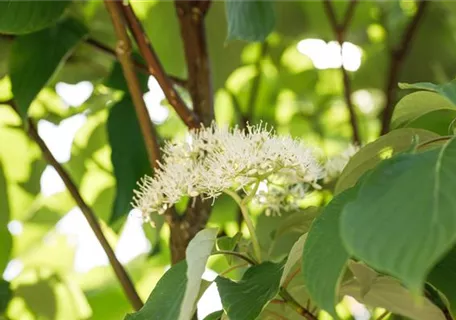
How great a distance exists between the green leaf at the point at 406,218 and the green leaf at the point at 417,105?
0.12m

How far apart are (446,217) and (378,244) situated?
0.07ft

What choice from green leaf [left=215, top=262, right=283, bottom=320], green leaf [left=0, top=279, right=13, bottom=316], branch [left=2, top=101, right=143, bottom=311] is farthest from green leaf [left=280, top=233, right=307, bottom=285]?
green leaf [left=0, top=279, right=13, bottom=316]

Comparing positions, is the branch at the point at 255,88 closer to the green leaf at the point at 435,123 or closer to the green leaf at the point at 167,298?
the green leaf at the point at 435,123

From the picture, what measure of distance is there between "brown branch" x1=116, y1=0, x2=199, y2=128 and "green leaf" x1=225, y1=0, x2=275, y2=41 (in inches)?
2.7

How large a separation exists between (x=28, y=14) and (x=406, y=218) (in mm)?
369

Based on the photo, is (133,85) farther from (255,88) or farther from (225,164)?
(255,88)

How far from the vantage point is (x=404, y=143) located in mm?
368

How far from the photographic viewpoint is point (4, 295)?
61 cm

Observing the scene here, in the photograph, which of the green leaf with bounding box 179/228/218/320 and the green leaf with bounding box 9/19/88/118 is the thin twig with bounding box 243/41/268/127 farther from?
the green leaf with bounding box 179/228/218/320

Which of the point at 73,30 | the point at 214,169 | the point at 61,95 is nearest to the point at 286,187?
the point at 214,169

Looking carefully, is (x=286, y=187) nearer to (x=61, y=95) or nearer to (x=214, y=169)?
(x=214, y=169)

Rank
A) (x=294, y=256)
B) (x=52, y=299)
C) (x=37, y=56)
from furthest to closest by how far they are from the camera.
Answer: (x=52, y=299) < (x=37, y=56) < (x=294, y=256)

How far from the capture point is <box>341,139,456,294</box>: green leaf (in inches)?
8.5

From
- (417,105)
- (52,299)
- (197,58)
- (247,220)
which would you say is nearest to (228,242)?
(247,220)
